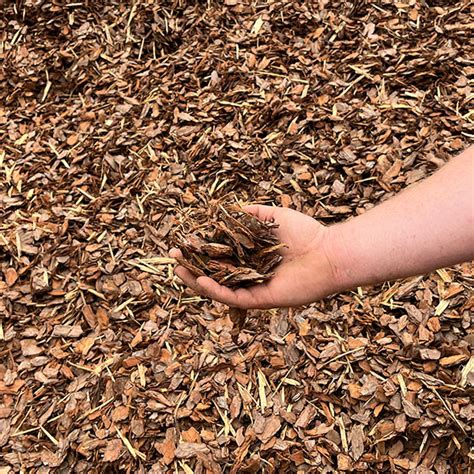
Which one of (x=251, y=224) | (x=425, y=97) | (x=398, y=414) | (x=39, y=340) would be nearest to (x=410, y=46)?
(x=425, y=97)

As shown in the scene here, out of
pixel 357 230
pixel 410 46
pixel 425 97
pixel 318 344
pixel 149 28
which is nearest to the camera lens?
pixel 357 230

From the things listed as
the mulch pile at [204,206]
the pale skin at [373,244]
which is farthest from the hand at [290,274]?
the mulch pile at [204,206]

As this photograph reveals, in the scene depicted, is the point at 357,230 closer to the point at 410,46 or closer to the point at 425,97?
the point at 425,97

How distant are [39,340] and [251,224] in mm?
1003

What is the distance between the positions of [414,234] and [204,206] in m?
1.26

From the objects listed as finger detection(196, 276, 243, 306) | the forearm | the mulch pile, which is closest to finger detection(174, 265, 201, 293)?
finger detection(196, 276, 243, 306)

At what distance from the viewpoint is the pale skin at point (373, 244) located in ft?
4.99

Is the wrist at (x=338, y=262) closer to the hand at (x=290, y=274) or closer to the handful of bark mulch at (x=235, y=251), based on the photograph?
the hand at (x=290, y=274)

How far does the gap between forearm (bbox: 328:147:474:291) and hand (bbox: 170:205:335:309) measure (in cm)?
5

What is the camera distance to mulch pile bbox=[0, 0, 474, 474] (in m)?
2.06

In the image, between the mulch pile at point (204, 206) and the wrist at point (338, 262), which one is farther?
the mulch pile at point (204, 206)

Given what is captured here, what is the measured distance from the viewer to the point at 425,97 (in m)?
2.83

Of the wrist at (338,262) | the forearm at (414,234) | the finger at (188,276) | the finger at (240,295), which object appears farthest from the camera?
the finger at (188,276)

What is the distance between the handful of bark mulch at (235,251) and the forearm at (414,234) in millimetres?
237
